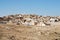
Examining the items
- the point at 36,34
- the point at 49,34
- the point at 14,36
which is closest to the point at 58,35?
the point at 49,34

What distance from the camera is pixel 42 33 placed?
17.2 m

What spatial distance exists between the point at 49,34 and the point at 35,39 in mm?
2623

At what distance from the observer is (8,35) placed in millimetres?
14898

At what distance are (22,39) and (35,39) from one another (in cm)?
134

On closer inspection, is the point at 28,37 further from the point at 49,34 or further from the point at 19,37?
the point at 49,34

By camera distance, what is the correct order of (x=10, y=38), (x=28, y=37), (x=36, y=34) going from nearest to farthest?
1. (x=10, y=38)
2. (x=28, y=37)
3. (x=36, y=34)

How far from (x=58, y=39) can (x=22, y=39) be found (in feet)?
12.8

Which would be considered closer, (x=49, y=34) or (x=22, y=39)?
(x=22, y=39)

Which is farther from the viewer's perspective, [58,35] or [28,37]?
[58,35]

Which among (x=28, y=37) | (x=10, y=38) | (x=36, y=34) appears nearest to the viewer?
(x=10, y=38)

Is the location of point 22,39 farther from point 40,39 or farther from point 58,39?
point 58,39

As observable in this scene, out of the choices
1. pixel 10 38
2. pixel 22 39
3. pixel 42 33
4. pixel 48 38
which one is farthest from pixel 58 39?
pixel 10 38

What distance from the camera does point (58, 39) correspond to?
1581cm

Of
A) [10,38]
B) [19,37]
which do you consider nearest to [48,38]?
[19,37]
